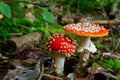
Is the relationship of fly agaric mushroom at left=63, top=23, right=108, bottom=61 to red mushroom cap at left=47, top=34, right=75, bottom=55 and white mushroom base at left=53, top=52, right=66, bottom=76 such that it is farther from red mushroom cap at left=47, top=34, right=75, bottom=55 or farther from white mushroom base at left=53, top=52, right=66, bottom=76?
white mushroom base at left=53, top=52, right=66, bottom=76

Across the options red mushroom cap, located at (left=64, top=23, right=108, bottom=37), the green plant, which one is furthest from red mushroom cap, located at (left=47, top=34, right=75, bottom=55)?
the green plant

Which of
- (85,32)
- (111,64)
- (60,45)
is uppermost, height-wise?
(85,32)

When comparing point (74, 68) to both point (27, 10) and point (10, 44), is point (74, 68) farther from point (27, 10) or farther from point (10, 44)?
point (27, 10)

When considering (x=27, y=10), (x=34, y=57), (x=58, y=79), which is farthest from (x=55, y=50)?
(x=27, y=10)

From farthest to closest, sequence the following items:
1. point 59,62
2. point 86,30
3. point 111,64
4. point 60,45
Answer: point 111,64, point 59,62, point 86,30, point 60,45

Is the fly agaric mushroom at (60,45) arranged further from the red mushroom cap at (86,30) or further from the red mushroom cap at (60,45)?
the red mushroom cap at (86,30)

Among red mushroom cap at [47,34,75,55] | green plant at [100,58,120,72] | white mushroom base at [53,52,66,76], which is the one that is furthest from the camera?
green plant at [100,58,120,72]

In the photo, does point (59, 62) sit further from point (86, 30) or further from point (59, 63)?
point (86, 30)

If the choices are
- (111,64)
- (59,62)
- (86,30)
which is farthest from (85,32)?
(111,64)

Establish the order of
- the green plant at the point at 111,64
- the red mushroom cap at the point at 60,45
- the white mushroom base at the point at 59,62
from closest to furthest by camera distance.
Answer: the red mushroom cap at the point at 60,45, the white mushroom base at the point at 59,62, the green plant at the point at 111,64

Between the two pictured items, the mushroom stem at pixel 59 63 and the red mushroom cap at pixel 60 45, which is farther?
the mushroom stem at pixel 59 63

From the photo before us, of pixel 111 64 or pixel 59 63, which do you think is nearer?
pixel 59 63

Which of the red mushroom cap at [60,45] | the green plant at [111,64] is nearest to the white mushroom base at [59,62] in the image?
the red mushroom cap at [60,45]
